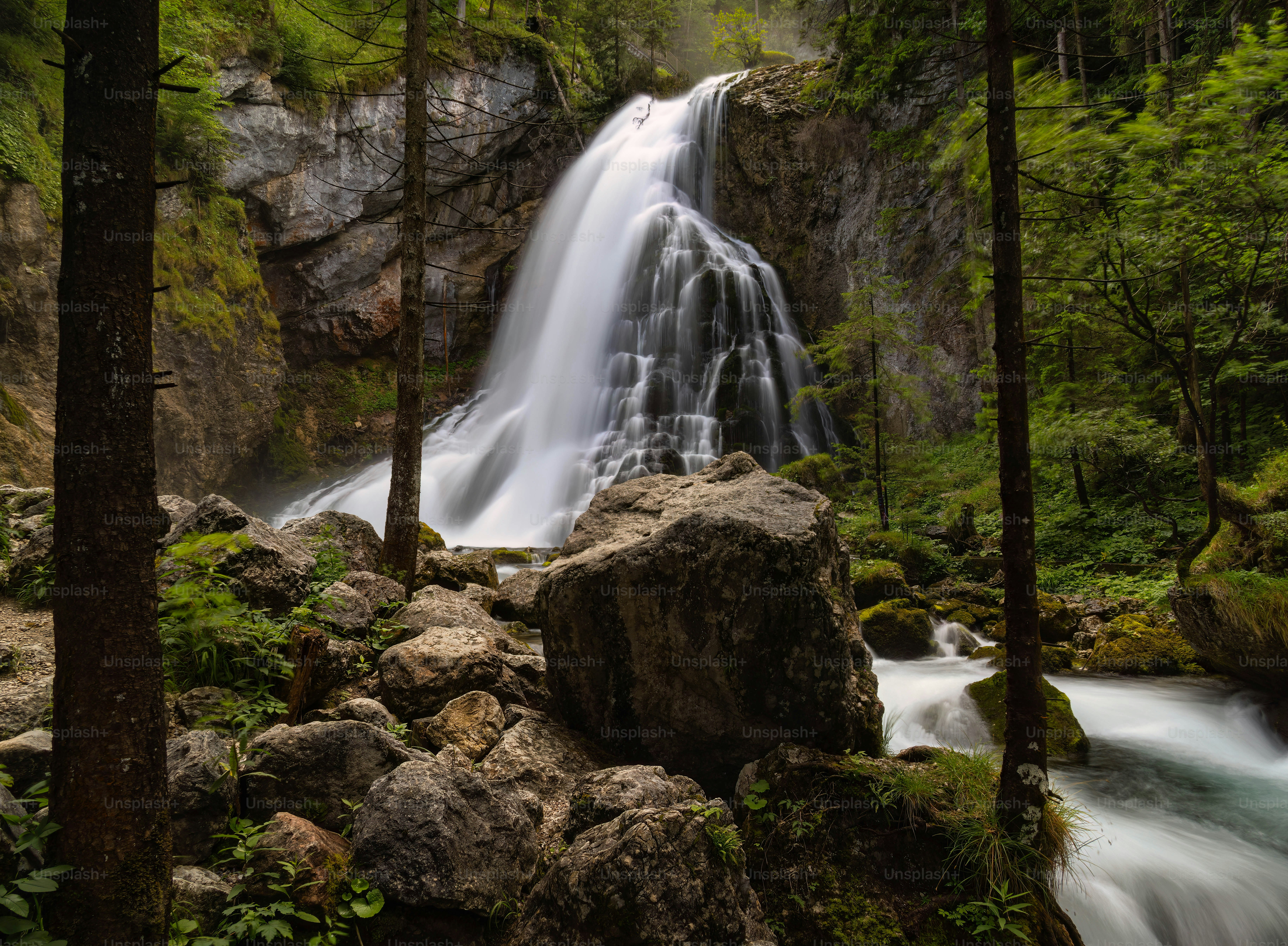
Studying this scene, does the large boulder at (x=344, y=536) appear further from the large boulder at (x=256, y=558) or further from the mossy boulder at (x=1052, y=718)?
the mossy boulder at (x=1052, y=718)

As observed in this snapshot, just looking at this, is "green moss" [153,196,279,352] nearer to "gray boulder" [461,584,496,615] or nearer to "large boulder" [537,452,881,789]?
"gray boulder" [461,584,496,615]

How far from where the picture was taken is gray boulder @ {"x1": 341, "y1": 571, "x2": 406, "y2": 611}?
6.49 m

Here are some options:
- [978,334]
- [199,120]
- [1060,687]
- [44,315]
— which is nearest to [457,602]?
[1060,687]

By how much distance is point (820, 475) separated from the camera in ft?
52.5

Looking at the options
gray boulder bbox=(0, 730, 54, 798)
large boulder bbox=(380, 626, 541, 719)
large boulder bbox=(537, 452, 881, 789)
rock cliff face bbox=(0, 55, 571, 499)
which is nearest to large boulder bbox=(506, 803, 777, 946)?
large boulder bbox=(537, 452, 881, 789)

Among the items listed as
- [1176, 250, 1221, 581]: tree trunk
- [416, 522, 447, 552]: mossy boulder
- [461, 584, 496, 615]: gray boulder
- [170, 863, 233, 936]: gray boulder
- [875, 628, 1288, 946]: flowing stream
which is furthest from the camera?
[416, 522, 447, 552]: mossy boulder

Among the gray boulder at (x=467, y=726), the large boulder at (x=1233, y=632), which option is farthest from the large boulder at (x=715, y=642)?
the large boulder at (x=1233, y=632)

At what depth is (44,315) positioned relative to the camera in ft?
37.5

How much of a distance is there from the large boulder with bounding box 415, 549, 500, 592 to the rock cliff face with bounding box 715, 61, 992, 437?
10812 mm

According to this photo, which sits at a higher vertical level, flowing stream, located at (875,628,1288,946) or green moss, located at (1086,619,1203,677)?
green moss, located at (1086,619,1203,677)

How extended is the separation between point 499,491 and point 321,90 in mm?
13095

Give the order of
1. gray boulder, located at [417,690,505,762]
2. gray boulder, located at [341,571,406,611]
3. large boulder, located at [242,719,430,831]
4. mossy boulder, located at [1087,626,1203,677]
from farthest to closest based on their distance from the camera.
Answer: mossy boulder, located at [1087,626,1203,677], gray boulder, located at [341,571,406,611], gray boulder, located at [417,690,505,762], large boulder, located at [242,719,430,831]

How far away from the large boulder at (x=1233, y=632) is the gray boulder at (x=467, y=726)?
770cm

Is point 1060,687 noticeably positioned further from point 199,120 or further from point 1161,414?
point 199,120
